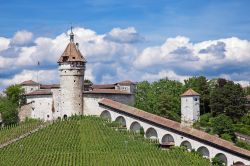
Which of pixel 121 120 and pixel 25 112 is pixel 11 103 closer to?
pixel 25 112

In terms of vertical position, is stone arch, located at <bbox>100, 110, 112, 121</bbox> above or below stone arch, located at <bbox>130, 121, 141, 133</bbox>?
above

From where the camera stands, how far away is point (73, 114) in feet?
236

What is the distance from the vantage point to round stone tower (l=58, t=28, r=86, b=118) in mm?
72000

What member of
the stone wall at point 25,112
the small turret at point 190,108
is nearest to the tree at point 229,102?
the small turret at point 190,108

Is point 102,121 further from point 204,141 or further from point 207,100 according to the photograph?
point 207,100

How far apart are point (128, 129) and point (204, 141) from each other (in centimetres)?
1068

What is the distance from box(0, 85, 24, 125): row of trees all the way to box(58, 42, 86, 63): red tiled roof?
10.4m

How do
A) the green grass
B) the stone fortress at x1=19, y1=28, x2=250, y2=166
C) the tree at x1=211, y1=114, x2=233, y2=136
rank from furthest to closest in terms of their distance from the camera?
the tree at x1=211, y1=114, x2=233, y2=136
the green grass
the stone fortress at x1=19, y1=28, x2=250, y2=166

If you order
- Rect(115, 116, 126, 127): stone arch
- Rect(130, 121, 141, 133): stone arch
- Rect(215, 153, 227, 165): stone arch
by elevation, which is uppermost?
Rect(115, 116, 126, 127): stone arch

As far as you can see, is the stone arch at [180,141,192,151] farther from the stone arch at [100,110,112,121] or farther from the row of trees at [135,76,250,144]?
the stone arch at [100,110,112,121]

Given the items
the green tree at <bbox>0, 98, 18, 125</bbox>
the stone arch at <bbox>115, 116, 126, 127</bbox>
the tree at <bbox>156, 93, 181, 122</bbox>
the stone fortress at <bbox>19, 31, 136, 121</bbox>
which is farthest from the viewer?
the tree at <bbox>156, 93, 181, 122</bbox>

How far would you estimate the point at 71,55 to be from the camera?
7369cm

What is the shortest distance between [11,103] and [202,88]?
28.7 meters

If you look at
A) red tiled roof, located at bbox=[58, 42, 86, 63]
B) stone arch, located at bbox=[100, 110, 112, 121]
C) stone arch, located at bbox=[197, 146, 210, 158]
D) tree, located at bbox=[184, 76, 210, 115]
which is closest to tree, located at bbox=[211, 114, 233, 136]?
stone arch, located at bbox=[197, 146, 210, 158]
